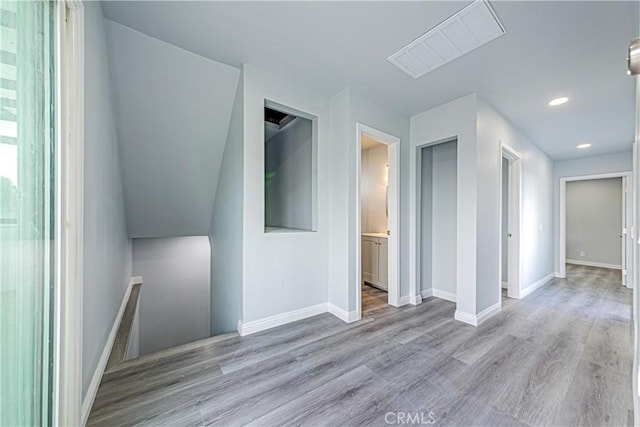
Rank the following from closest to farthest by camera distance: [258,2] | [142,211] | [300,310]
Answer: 1. [258,2]
2. [300,310]
3. [142,211]

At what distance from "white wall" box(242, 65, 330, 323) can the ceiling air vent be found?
1087 millimetres

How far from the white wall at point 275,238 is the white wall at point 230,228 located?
0.32 ft

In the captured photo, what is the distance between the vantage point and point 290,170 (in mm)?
3926

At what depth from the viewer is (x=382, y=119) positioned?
312 centimetres

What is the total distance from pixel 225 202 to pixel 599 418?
11.6 ft

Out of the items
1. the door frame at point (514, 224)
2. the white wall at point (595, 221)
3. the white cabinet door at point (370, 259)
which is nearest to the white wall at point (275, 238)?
the white cabinet door at point (370, 259)

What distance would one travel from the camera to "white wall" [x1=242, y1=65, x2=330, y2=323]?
244cm

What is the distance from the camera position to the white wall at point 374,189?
4.43 meters

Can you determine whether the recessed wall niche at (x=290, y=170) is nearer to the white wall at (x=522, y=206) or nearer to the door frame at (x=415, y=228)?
the door frame at (x=415, y=228)

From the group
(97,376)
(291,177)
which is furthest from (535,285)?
(97,376)

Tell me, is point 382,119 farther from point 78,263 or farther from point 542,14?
point 78,263

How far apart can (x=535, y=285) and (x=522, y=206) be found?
1509 mm

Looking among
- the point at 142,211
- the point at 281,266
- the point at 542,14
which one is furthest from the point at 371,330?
the point at 142,211

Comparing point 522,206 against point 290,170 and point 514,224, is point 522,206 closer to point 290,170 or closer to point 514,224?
point 514,224
